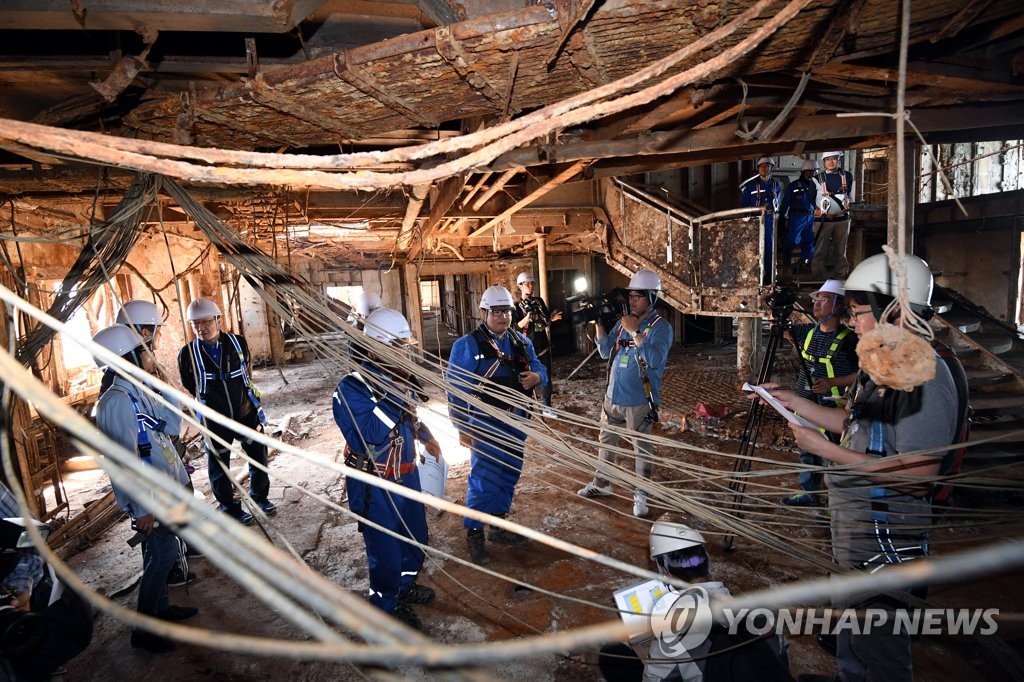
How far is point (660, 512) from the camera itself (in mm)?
4242

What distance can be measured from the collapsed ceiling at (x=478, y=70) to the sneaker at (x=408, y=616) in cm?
293

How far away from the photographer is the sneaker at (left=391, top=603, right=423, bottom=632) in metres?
2.93

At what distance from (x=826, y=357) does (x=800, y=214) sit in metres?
3.57

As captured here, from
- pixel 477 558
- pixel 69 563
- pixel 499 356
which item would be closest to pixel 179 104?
pixel 499 356

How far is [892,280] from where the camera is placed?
1.95 meters

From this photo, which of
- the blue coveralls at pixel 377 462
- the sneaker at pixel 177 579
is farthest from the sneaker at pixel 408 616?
the sneaker at pixel 177 579

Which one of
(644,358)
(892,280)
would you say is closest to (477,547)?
(644,358)

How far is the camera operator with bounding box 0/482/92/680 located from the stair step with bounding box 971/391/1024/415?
6938mm

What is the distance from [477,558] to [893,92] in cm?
412

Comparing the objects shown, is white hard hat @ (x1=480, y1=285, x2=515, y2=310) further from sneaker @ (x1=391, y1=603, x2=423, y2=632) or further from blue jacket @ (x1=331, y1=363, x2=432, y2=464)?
sneaker @ (x1=391, y1=603, x2=423, y2=632)

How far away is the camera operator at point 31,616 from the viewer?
1703 millimetres

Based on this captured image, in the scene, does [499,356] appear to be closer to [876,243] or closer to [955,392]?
[955,392]

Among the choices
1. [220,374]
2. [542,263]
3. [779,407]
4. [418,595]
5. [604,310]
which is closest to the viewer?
[779,407]

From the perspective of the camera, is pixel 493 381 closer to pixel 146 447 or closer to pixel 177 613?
pixel 146 447
